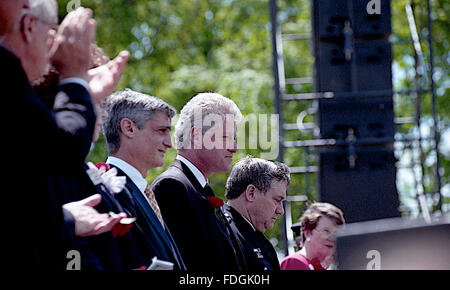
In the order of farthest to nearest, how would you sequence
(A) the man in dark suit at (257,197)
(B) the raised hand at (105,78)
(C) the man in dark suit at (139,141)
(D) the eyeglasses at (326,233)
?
(D) the eyeglasses at (326,233)
(A) the man in dark suit at (257,197)
(C) the man in dark suit at (139,141)
(B) the raised hand at (105,78)

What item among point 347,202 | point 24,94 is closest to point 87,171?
point 24,94

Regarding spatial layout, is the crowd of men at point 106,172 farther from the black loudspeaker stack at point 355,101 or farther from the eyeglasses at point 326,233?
the black loudspeaker stack at point 355,101

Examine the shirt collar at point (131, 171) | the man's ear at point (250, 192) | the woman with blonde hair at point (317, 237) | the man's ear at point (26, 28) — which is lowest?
the woman with blonde hair at point (317, 237)

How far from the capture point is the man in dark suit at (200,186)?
11.2 feet

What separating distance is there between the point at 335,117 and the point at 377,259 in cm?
391

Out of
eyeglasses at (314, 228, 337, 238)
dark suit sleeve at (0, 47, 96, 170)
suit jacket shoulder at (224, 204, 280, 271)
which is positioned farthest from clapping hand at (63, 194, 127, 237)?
eyeglasses at (314, 228, 337, 238)

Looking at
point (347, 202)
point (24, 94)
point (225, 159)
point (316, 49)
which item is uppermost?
point (316, 49)

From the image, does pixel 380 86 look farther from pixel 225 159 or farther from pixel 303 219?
pixel 225 159

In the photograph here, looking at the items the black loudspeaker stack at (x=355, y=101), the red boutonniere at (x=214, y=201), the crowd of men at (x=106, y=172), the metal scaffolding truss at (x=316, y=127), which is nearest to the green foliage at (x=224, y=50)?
the metal scaffolding truss at (x=316, y=127)

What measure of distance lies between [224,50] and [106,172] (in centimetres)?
1179

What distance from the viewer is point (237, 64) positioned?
46.4 ft

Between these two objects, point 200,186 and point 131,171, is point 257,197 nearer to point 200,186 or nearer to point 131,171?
point 200,186

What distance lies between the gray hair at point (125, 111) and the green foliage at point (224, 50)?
9.12 metres

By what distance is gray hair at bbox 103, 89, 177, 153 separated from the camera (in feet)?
11.0
